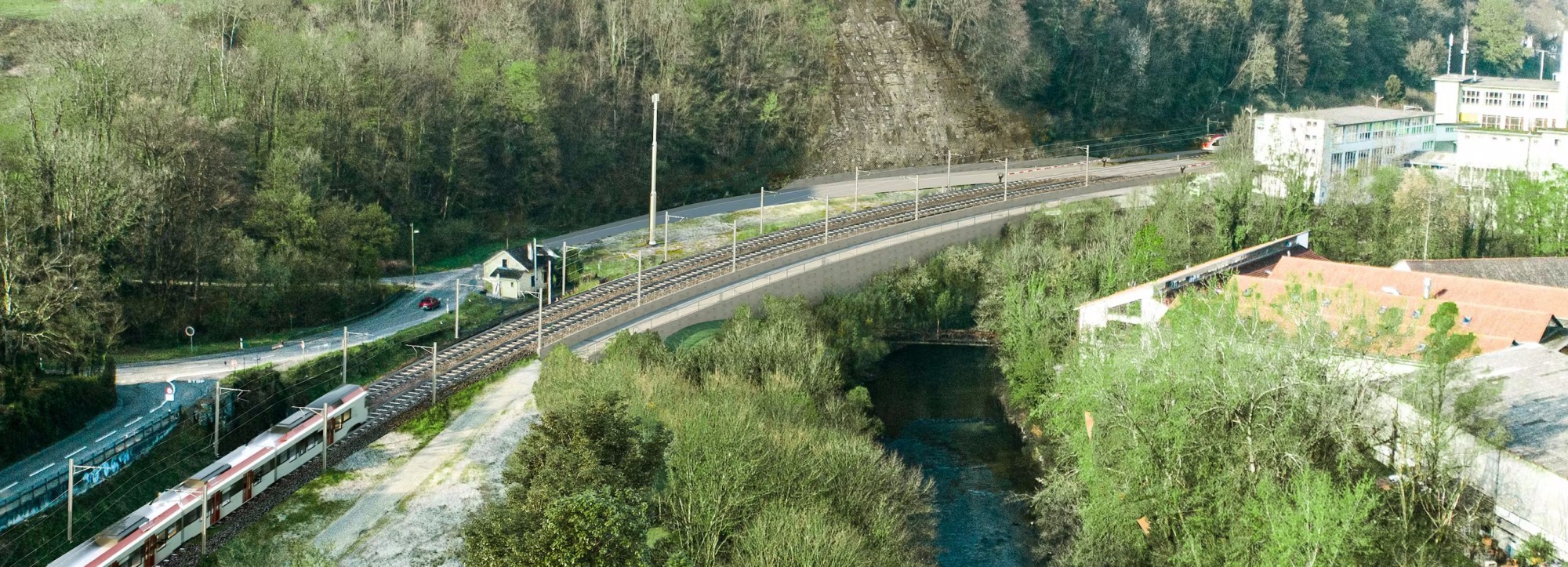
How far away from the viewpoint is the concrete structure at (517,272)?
58.2 metres

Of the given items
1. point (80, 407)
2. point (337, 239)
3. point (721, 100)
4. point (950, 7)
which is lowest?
point (80, 407)

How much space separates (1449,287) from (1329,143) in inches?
1178

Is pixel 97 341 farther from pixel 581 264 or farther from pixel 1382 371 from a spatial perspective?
pixel 1382 371

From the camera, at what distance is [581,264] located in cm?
6359

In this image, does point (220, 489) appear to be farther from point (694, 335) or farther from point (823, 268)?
point (823, 268)

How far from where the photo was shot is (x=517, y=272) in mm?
58375

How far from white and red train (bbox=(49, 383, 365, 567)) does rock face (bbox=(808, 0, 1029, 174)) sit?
46274 millimetres

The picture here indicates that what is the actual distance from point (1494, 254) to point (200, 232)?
57.0 meters

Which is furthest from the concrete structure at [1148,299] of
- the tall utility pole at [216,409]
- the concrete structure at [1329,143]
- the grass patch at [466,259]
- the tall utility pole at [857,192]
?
the tall utility pole at [216,409]

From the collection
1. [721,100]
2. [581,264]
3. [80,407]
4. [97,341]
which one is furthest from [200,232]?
[721,100]

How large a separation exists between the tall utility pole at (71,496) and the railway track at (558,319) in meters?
2.77

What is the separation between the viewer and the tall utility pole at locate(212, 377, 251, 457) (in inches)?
1599

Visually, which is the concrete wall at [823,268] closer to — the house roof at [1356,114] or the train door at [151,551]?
the house roof at [1356,114]

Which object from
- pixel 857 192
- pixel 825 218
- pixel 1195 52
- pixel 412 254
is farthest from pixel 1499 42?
pixel 412 254
